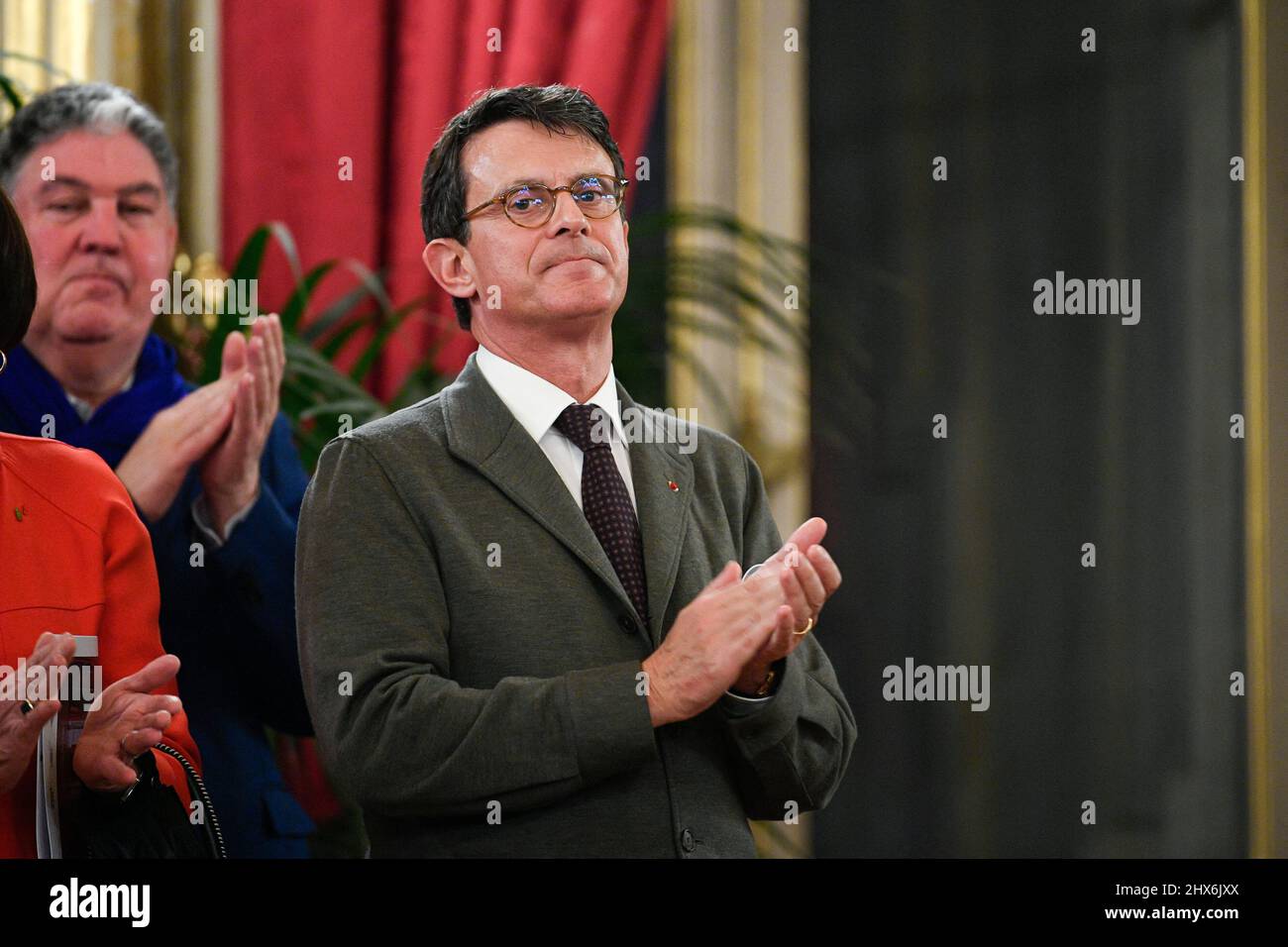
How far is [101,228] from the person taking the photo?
5.48 feet

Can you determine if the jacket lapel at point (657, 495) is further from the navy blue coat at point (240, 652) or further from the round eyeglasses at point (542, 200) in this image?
the navy blue coat at point (240, 652)

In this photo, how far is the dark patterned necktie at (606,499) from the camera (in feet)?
4.27

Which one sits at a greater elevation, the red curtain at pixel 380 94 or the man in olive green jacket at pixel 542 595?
the red curtain at pixel 380 94

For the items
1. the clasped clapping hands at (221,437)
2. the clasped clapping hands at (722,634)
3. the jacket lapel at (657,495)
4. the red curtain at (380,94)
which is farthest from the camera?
the red curtain at (380,94)

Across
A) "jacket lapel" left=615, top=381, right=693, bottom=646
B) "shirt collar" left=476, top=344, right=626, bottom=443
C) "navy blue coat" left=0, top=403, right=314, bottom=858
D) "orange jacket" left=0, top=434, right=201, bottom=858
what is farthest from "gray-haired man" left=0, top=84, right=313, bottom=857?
"jacket lapel" left=615, top=381, right=693, bottom=646

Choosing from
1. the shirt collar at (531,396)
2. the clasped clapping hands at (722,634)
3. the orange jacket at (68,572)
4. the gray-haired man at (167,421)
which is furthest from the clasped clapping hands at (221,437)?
the clasped clapping hands at (722,634)

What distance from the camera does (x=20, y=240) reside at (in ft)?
4.31

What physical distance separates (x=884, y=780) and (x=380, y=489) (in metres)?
1.16

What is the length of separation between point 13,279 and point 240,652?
0.50 meters

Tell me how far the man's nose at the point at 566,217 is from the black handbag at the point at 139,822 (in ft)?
1.95

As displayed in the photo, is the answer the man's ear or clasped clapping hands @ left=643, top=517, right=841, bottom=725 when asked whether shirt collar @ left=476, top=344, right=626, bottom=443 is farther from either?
clasped clapping hands @ left=643, top=517, right=841, bottom=725
